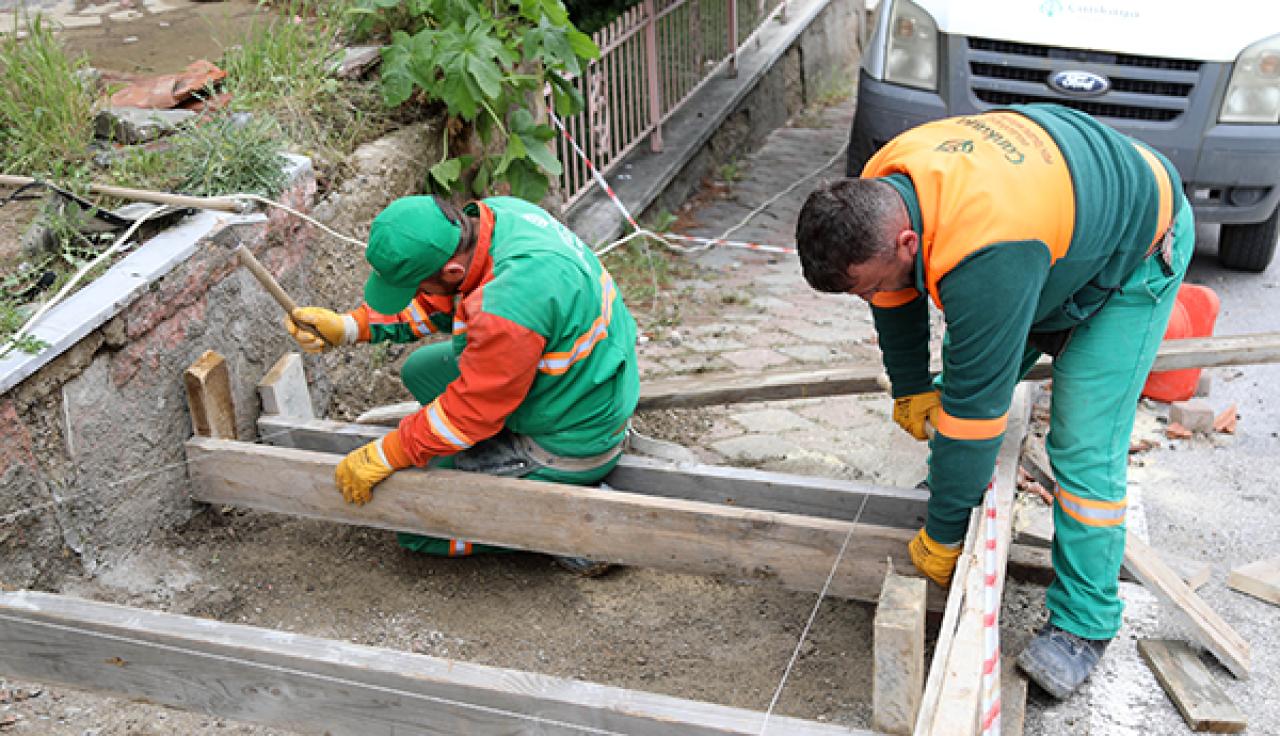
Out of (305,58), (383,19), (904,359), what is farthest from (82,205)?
(904,359)

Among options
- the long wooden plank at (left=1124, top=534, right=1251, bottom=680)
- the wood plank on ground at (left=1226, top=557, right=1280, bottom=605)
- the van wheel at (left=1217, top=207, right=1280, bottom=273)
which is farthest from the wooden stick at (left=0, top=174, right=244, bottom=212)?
the van wheel at (left=1217, top=207, right=1280, bottom=273)

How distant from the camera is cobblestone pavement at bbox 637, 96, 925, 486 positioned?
443 centimetres

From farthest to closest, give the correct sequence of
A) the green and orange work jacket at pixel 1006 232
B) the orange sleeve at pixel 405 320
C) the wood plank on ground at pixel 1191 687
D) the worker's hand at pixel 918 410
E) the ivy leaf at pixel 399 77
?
1. the ivy leaf at pixel 399 77
2. the orange sleeve at pixel 405 320
3. the worker's hand at pixel 918 410
4. the wood plank on ground at pixel 1191 687
5. the green and orange work jacket at pixel 1006 232

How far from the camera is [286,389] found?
3918mm

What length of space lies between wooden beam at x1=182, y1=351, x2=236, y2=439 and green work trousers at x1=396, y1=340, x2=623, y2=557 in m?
0.64

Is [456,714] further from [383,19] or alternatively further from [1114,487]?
[383,19]

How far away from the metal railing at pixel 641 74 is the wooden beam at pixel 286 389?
258cm

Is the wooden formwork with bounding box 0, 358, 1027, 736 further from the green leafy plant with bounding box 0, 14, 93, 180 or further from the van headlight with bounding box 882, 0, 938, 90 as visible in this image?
the van headlight with bounding box 882, 0, 938, 90

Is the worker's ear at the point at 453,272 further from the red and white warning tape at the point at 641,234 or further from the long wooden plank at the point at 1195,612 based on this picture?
the red and white warning tape at the point at 641,234

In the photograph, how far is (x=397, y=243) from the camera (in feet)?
10.2

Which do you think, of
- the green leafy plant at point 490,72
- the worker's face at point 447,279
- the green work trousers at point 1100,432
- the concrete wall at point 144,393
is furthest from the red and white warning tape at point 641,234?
the green work trousers at point 1100,432

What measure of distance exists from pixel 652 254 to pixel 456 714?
452 centimetres

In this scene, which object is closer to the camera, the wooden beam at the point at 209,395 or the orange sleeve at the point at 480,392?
the orange sleeve at the point at 480,392

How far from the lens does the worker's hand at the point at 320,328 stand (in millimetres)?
3723
